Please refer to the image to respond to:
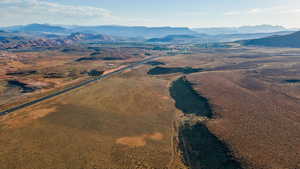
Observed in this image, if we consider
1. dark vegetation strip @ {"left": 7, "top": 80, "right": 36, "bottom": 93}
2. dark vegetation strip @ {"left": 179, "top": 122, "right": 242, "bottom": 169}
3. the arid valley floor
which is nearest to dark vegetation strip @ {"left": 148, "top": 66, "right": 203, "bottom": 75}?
the arid valley floor

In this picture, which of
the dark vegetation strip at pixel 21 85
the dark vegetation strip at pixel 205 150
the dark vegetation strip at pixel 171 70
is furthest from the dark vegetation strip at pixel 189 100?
the dark vegetation strip at pixel 21 85

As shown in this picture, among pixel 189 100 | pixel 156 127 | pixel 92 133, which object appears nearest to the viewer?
Result: pixel 92 133

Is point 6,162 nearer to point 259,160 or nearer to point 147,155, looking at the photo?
point 147,155

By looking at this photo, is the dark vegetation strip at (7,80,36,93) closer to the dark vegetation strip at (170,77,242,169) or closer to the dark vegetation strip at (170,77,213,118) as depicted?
the dark vegetation strip at (170,77,213,118)

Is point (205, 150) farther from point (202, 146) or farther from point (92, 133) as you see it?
point (92, 133)

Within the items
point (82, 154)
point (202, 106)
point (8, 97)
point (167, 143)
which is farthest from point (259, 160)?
point (8, 97)

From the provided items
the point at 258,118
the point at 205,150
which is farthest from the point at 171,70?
the point at 205,150

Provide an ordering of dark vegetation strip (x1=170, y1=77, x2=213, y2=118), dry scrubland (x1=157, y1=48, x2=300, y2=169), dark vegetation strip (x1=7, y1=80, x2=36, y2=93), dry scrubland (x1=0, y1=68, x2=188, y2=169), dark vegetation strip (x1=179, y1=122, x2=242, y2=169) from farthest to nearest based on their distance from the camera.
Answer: dark vegetation strip (x1=7, y1=80, x2=36, y2=93)
dark vegetation strip (x1=170, y1=77, x2=213, y2=118)
dry scrubland (x1=0, y1=68, x2=188, y2=169)
dry scrubland (x1=157, y1=48, x2=300, y2=169)
dark vegetation strip (x1=179, y1=122, x2=242, y2=169)

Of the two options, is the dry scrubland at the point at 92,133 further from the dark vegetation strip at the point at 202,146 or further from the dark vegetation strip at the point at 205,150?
the dark vegetation strip at the point at 205,150
